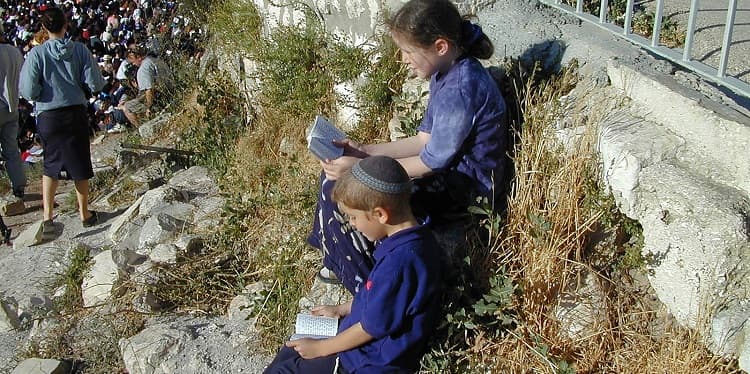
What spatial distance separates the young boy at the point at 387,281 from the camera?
2.38 m

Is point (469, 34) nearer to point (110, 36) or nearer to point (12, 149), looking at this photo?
point (12, 149)

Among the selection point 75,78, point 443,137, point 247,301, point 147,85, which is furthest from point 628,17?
point 147,85

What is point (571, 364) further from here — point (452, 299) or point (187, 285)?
point (187, 285)

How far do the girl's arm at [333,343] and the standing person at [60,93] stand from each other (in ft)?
11.6

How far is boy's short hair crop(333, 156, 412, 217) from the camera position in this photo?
94.2 inches

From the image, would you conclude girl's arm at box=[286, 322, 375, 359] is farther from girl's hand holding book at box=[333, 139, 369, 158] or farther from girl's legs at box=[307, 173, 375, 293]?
girl's hand holding book at box=[333, 139, 369, 158]

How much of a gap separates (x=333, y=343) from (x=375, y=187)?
22.7 inches

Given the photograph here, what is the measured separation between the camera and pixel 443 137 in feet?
9.24

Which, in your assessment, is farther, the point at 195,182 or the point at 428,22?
the point at 195,182

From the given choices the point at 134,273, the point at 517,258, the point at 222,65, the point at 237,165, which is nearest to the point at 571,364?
the point at 517,258

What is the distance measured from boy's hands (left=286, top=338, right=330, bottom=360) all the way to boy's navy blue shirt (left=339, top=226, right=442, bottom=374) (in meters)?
0.08

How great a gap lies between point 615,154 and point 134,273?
9.06ft

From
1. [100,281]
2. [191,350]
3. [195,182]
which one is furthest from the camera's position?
[195,182]

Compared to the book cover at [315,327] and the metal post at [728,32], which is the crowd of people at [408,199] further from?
the metal post at [728,32]
